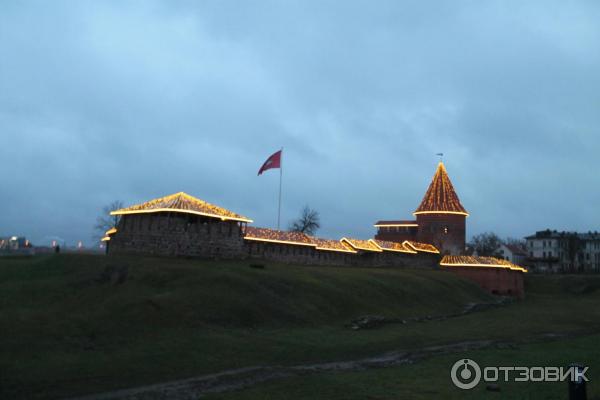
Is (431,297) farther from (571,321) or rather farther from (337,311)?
(337,311)

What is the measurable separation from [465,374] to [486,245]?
10580cm

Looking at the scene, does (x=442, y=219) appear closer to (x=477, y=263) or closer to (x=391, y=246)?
(x=477, y=263)

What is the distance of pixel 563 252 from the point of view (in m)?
108

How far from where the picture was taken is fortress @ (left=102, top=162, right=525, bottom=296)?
38531 millimetres

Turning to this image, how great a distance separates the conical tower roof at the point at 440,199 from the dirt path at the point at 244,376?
52045mm

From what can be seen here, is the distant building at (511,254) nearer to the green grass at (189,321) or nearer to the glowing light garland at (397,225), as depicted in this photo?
the glowing light garland at (397,225)

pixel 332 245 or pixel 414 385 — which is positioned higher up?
pixel 332 245

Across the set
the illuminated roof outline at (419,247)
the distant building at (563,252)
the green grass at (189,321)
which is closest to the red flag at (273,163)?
the green grass at (189,321)

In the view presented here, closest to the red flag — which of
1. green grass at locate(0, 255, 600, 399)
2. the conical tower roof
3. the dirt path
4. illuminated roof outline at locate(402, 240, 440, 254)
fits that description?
green grass at locate(0, 255, 600, 399)

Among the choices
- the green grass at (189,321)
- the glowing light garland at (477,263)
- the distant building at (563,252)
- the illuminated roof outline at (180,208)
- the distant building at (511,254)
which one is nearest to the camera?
the green grass at (189,321)

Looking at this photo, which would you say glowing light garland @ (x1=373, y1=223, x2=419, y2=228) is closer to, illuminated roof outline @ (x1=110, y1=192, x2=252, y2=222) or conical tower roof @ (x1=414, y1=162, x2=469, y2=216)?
conical tower roof @ (x1=414, y1=162, x2=469, y2=216)

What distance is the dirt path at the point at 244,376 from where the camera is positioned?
1597cm

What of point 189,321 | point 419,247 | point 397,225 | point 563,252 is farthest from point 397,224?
point 189,321

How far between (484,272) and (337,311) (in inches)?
1378
